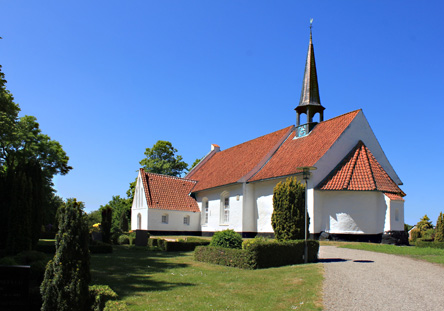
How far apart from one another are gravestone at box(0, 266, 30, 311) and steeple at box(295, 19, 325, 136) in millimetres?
23379

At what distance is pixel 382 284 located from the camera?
9555 millimetres

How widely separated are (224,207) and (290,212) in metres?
15.5

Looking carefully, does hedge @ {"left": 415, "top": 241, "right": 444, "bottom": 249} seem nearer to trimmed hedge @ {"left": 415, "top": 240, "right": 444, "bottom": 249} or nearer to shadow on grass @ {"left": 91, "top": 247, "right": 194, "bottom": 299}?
trimmed hedge @ {"left": 415, "top": 240, "right": 444, "bottom": 249}

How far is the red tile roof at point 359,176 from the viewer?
70.6ft

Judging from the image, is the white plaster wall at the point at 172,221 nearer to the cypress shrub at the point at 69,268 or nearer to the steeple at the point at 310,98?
the steeple at the point at 310,98

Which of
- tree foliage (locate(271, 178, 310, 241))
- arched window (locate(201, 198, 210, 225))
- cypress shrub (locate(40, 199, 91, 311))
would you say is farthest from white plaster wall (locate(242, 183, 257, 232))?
cypress shrub (locate(40, 199, 91, 311))

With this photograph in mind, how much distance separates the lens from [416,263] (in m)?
13.2

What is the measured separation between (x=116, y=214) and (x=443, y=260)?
36.6 meters

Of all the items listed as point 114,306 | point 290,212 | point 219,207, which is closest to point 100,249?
point 290,212

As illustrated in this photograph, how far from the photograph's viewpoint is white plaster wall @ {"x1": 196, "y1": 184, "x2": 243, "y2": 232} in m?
27.5

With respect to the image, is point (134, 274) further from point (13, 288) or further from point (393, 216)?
point (393, 216)

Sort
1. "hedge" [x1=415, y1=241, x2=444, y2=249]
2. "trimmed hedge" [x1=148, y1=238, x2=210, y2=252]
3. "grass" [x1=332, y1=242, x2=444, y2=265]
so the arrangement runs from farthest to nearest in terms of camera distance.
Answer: "trimmed hedge" [x1=148, y1=238, x2=210, y2=252]
"hedge" [x1=415, y1=241, x2=444, y2=249]
"grass" [x1=332, y1=242, x2=444, y2=265]

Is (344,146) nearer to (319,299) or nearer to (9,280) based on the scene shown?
(319,299)

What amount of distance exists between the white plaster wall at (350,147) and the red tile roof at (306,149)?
14.6 inches
